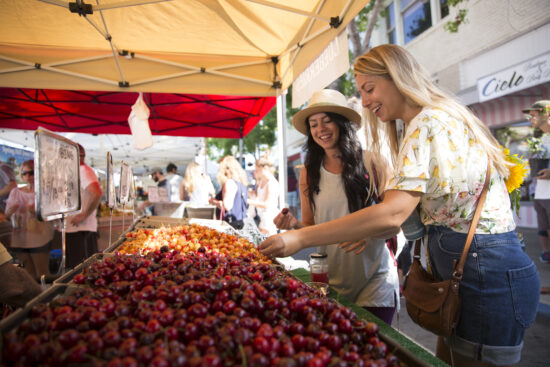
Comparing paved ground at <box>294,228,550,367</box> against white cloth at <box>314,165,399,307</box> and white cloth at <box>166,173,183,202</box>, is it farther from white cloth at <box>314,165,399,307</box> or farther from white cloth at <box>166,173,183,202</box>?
white cloth at <box>166,173,183,202</box>

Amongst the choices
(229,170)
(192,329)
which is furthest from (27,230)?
(192,329)

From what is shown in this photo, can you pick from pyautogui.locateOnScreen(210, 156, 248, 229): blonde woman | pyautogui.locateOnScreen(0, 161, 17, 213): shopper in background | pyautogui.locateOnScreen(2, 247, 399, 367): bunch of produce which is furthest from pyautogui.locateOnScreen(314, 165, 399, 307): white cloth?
pyautogui.locateOnScreen(0, 161, 17, 213): shopper in background

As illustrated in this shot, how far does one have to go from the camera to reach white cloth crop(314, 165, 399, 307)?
7.30 feet

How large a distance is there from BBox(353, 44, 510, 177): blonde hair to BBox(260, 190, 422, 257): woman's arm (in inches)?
16.3

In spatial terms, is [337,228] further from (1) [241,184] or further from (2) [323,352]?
(1) [241,184]

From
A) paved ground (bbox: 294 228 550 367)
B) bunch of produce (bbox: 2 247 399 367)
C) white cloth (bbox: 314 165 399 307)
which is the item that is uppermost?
bunch of produce (bbox: 2 247 399 367)

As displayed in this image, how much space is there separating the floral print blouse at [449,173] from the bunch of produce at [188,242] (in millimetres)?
905

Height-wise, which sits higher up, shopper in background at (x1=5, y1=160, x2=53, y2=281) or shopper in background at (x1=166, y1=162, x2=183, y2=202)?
shopper in background at (x1=166, y1=162, x2=183, y2=202)

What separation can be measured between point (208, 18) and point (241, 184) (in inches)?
132

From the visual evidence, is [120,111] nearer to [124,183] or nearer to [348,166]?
[124,183]

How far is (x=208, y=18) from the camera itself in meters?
3.55

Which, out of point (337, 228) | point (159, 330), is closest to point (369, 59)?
point (337, 228)

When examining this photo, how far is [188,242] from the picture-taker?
2438mm

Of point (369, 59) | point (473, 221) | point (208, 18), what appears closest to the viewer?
point (473, 221)
